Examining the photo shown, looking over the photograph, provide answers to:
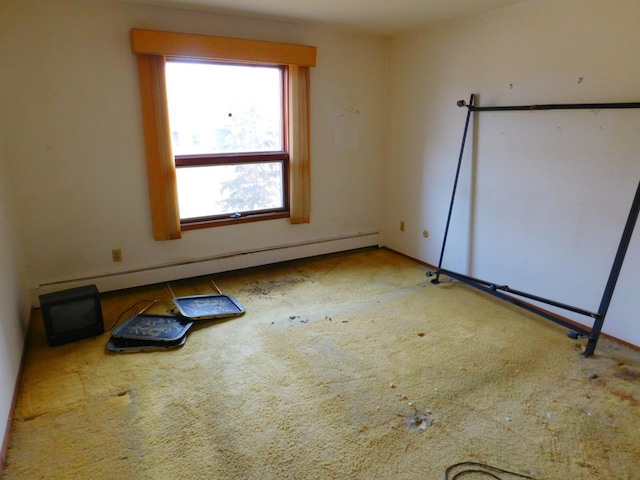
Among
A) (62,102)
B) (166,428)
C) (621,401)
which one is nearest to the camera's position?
(166,428)

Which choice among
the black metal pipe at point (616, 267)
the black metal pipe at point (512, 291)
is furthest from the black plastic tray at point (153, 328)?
the black metal pipe at point (616, 267)

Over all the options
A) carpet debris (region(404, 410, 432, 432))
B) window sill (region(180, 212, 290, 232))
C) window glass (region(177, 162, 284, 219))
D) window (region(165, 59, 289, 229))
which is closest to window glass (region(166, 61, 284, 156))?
window (region(165, 59, 289, 229))

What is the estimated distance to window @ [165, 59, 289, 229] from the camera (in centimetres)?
342

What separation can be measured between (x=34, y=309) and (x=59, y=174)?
1035 mm

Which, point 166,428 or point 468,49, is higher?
point 468,49

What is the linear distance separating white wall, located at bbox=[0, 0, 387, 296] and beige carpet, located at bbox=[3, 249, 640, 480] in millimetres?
556

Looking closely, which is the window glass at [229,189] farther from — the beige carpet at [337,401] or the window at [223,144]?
the beige carpet at [337,401]

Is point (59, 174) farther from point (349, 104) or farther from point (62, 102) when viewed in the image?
point (349, 104)

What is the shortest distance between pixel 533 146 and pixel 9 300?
356cm

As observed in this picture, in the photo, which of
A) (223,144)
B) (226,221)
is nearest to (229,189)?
(226,221)

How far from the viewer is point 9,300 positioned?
2395mm

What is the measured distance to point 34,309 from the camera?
312 centimetres

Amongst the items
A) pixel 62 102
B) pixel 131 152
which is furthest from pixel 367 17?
pixel 62 102

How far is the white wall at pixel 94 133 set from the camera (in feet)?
9.42
